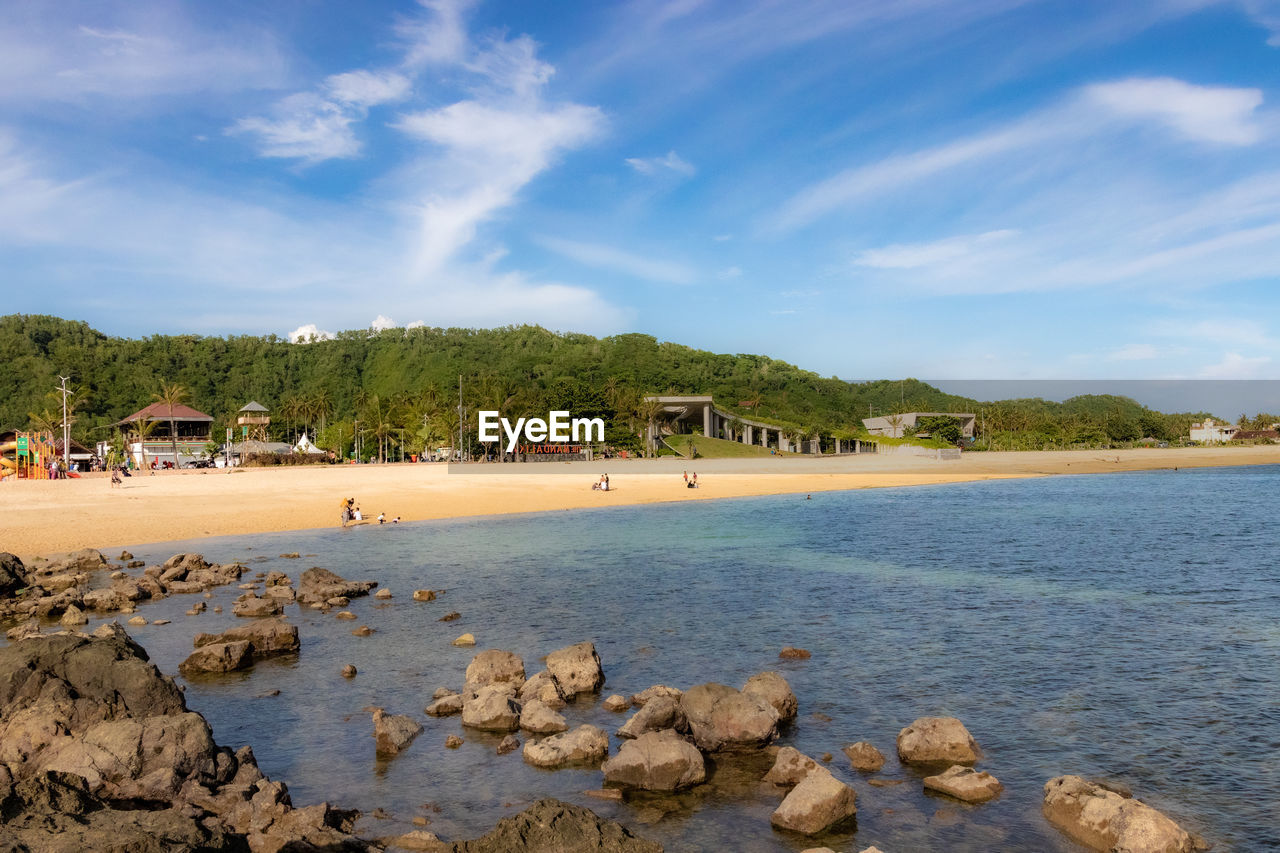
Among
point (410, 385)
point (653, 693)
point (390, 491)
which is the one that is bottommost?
point (653, 693)

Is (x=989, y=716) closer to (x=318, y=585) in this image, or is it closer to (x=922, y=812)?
(x=922, y=812)

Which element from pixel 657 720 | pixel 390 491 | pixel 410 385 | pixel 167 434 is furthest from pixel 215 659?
pixel 410 385

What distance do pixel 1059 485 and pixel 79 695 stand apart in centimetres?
7573

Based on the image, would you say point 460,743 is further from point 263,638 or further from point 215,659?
point 263,638

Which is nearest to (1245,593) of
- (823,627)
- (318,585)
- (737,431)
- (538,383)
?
(823,627)

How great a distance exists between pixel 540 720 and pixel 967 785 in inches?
262

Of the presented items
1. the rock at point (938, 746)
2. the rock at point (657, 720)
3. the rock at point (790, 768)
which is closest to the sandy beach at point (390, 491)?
the rock at point (657, 720)

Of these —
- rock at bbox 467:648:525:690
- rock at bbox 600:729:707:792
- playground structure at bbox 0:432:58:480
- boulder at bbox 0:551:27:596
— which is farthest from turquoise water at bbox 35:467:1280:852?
playground structure at bbox 0:432:58:480

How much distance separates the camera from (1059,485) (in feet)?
238

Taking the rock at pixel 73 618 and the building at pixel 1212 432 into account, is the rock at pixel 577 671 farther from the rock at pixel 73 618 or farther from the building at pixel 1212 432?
the building at pixel 1212 432

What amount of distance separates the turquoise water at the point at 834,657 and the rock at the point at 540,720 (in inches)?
25.1

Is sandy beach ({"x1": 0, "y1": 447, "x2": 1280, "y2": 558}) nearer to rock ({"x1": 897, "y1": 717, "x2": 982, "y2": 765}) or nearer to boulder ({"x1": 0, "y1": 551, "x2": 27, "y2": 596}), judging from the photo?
boulder ({"x1": 0, "y1": 551, "x2": 27, "y2": 596})

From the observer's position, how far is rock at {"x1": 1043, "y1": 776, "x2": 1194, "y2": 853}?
30.7ft

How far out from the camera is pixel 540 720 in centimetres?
1373
